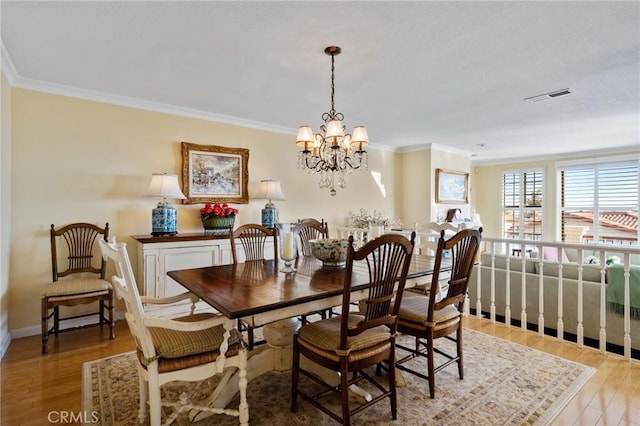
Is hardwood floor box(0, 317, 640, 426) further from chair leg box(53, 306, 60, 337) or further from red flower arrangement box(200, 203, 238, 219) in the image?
red flower arrangement box(200, 203, 238, 219)

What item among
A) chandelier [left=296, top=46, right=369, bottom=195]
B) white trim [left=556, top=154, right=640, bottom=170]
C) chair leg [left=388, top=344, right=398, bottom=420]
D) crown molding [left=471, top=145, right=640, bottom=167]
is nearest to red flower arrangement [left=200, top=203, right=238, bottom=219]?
chandelier [left=296, top=46, right=369, bottom=195]

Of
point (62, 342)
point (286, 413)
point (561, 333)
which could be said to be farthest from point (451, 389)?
point (62, 342)

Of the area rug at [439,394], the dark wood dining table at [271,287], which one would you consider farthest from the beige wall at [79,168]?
the dark wood dining table at [271,287]

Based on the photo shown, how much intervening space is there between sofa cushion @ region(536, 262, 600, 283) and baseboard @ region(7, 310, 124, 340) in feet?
14.7

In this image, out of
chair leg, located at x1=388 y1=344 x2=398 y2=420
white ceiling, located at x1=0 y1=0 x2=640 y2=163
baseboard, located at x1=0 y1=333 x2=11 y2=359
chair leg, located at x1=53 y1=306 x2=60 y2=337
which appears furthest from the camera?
chair leg, located at x1=53 y1=306 x2=60 y2=337

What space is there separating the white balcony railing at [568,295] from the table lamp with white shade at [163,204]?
3.36 meters

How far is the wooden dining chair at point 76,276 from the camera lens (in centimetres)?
286

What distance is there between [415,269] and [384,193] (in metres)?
3.95

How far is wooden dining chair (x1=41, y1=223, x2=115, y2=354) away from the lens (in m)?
2.86

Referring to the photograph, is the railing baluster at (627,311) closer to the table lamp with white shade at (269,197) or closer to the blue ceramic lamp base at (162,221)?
the table lamp with white shade at (269,197)

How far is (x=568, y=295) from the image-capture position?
10.5 feet

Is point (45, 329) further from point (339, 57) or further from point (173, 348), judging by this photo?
point (339, 57)

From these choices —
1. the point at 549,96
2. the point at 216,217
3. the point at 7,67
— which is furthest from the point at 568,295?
the point at 7,67

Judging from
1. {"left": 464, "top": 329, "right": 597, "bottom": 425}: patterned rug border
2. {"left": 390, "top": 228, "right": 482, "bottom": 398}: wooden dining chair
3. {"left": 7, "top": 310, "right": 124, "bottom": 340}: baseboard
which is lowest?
{"left": 464, "top": 329, "right": 597, "bottom": 425}: patterned rug border
